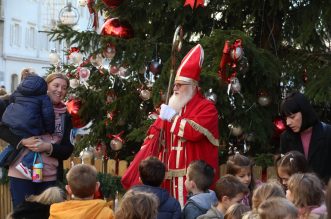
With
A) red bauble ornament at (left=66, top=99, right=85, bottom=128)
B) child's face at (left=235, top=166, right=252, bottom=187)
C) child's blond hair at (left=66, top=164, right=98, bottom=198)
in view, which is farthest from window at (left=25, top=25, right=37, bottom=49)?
child's blond hair at (left=66, top=164, right=98, bottom=198)

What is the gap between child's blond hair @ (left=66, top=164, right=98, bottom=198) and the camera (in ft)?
20.4

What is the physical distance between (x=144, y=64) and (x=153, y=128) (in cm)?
239

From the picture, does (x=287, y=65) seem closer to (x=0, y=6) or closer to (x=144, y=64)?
(x=144, y=64)

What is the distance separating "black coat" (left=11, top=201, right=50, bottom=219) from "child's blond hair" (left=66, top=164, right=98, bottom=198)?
35 cm

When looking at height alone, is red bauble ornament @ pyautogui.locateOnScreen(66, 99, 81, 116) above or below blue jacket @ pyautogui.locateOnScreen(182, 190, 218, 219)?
above

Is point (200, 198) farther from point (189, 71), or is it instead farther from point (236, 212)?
point (189, 71)

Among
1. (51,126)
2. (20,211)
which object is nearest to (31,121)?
(51,126)

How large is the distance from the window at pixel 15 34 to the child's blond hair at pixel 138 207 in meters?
42.8

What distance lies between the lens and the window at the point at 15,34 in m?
47.2

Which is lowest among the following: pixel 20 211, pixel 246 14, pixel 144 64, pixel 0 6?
pixel 20 211

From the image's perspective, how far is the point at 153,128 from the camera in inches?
337

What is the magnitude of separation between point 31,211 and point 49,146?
1.78m

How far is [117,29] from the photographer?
10984 mm

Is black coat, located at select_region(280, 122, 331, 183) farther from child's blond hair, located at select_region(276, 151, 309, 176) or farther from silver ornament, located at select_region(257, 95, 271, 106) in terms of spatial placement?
silver ornament, located at select_region(257, 95, 271, 106)
